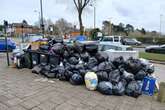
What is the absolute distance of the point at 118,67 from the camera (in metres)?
6.36

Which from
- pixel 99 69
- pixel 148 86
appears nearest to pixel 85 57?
pixel 99 69

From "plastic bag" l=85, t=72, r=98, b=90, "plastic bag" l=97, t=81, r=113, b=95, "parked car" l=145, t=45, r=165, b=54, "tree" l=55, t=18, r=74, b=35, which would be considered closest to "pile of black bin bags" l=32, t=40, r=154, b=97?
"plastic bag" l=97, t=81, r=113, b=95

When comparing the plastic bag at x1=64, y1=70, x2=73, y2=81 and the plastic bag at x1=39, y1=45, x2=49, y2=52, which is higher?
the plastic bag at x1=39, y1=45, x2=49, y2=52

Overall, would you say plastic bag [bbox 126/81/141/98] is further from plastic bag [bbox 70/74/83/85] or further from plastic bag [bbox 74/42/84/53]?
plastic bag [bbox 74/42/84/53]

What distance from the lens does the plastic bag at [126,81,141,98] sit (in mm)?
5461

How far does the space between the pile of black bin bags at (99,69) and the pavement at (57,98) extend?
0.84ft

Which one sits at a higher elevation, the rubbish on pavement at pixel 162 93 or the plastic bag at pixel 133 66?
the plastic bag at pixel 133 66

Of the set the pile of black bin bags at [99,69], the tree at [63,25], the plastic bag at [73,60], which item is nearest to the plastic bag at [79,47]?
the pile of black bin bags at [99,69]

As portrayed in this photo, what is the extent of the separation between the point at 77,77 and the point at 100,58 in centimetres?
131

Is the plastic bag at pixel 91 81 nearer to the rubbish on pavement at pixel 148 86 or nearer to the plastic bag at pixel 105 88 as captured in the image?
the plastic bag at pixel 105 88

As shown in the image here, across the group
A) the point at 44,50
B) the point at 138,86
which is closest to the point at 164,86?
the point at 138,86

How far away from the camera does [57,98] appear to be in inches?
187

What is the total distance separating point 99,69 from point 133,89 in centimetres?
117

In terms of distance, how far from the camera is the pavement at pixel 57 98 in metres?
4.30
